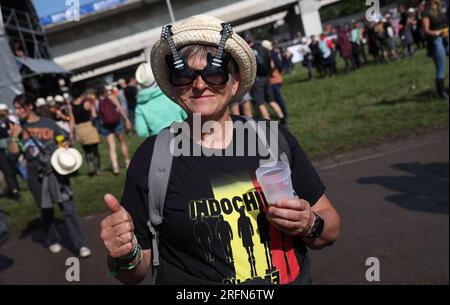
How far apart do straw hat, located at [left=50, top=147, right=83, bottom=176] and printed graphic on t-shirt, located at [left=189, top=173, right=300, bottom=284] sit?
3.21 meters

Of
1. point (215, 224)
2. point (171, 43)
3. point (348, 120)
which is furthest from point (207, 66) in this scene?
point (348, 120)

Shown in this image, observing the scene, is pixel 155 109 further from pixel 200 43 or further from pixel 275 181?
pixel 275 181

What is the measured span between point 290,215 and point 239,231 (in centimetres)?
25

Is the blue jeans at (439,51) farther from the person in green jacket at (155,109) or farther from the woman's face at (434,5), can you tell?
the person in green jacket at (155,109)

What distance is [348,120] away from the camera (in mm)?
9172

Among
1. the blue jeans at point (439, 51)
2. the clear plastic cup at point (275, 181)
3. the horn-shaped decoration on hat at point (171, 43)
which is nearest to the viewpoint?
the clear plastic cup at point (275, 181)

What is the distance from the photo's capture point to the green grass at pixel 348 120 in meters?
7.74

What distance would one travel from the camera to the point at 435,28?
8453mm

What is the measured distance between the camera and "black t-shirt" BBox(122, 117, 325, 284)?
1.75m

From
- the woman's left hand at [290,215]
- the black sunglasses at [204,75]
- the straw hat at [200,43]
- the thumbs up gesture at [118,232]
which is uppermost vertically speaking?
the straw hat at [200,43]

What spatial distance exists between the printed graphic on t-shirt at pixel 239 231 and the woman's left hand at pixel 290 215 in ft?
0.54

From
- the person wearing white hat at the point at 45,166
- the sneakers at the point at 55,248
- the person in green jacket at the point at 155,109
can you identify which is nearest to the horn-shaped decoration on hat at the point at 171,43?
the person in green jacket at the point at 155,109

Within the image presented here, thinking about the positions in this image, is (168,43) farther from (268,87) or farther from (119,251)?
(268,87)

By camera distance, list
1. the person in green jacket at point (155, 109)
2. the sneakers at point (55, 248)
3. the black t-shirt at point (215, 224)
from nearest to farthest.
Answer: the black t-shirt at point (215, 224) < the person in green jacket at point (155, 109) < the sneakers at point (55, 248)
